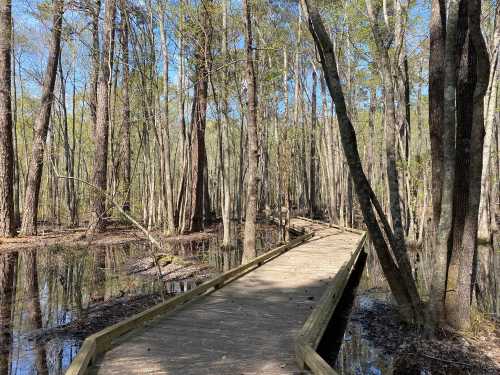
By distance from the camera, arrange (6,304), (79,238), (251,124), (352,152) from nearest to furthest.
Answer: (352,152) → (6,304) → (251,124) → (79,238)

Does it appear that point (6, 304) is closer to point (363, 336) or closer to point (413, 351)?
point (363, 336)

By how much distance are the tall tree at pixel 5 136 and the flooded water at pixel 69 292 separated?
2.77 metres

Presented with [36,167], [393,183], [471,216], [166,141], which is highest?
[166,141]

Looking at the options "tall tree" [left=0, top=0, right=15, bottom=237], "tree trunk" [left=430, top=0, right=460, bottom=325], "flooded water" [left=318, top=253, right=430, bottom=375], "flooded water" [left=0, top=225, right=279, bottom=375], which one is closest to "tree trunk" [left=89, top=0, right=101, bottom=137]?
"tall tree" [left=0, top=0, right=15, bottom=237]

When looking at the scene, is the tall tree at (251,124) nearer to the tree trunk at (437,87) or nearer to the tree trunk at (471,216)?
the tree trunk at (437,87)

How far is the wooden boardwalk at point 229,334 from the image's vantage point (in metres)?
3.87

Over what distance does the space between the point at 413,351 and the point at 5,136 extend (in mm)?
15869

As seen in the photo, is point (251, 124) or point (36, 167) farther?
point (36, 167)

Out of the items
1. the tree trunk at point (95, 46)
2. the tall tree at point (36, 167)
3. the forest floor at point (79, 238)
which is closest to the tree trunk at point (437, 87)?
the tree trunk at point (95, 46)

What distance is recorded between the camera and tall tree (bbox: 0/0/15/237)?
1507 cm

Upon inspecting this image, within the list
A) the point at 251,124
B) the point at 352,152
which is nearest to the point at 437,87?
the point at 352,152

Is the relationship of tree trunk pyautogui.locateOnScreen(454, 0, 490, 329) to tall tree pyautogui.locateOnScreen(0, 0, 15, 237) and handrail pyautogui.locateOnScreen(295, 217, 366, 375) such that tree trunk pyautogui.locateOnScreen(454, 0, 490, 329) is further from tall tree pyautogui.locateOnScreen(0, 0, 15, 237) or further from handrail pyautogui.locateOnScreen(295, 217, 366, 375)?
tall tree pyautogui.locateOnScreen(0, 0, 15, 237)

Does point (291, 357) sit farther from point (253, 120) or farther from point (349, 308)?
point (253, 120)

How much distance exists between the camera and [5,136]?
15.2 m
